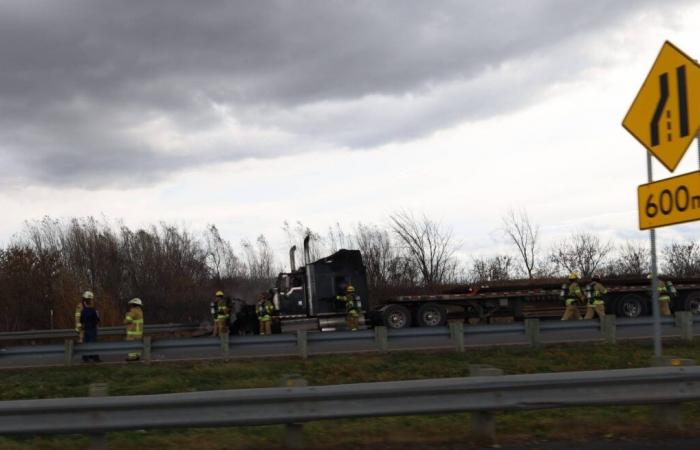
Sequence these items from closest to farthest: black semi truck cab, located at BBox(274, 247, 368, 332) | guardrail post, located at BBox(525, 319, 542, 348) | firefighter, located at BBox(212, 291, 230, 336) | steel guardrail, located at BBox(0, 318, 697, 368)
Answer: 1. steel guardrail, located at BBox(0, 318, 697, 368)
2. guardrail post, located at BBox(525, 319, 542, 348)
3. firefighter, located at BBox(212, 291, 230, 336)
4. black semi truck cab, located at BBox(274, 247, 368, 332)

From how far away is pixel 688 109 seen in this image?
6730mm

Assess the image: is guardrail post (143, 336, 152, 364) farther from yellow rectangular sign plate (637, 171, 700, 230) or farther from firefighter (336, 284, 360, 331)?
yellow rectangular sign plate (637, 171, 700, 230)

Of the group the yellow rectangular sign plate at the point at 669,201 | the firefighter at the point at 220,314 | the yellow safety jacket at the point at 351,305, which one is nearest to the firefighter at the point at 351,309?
the yellow safety jacket at the point at 351,305

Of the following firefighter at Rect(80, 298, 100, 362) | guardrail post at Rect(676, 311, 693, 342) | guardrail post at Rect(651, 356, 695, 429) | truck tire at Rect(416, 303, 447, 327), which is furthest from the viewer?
truck tire at Rect(416, 303, 447, 327)

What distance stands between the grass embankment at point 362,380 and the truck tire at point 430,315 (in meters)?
7.90

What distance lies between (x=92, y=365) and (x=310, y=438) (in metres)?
10.5

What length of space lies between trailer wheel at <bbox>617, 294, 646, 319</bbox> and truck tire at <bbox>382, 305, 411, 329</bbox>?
8.19m

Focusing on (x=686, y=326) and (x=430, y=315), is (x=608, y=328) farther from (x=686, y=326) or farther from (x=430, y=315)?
(x=430, y=315)

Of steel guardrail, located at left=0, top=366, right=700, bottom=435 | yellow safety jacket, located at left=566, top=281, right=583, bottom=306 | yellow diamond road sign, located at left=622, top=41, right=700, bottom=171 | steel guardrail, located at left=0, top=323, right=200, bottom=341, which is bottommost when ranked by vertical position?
steel guardrail, located at left=0, top=323, right=200, bottom=341

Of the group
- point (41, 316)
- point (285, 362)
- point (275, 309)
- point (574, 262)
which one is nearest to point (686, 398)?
point (285, 362)

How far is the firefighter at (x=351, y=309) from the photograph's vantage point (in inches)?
886

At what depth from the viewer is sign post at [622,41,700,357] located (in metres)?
6.65

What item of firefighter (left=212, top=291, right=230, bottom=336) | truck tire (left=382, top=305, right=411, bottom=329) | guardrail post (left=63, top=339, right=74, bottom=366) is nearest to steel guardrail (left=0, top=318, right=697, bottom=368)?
guardrail post (left=63, top=339, right=74, bottom=366)

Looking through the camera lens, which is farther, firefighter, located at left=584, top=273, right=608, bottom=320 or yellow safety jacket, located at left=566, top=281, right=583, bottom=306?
yellow safety jacket, located at left=566, top=281, right=583, bottom=306
